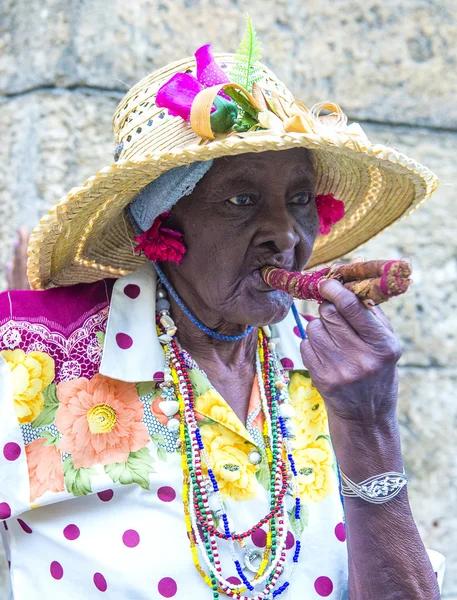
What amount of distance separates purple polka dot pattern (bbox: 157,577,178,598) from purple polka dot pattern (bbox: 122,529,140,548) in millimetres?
94

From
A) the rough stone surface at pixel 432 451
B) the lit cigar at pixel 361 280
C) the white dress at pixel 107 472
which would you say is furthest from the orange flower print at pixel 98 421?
the rough stone surface at pixel 432 451

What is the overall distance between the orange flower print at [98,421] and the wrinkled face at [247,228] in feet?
0.99

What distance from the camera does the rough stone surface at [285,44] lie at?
2604 mm

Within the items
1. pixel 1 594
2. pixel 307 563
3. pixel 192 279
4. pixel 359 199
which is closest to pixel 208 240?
pixel 192 279

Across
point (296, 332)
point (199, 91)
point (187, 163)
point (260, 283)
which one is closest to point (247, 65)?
point (199, 91)

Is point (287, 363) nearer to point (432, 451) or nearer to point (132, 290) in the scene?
point (132, 290)

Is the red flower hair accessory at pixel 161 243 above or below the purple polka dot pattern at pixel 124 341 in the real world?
above

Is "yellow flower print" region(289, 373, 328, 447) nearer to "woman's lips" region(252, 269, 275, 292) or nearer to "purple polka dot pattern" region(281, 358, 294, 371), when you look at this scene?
"purple polka dot pattern" region(281, 358, 294, 371)

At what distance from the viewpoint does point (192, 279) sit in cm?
179

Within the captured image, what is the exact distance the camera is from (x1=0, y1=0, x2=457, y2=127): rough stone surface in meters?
2.60

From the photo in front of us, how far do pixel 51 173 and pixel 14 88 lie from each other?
1.13ft

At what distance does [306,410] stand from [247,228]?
1.65ft

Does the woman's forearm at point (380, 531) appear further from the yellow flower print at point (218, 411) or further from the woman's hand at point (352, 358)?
the yellow flower print at point (218, 411)

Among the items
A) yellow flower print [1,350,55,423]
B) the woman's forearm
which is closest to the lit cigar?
the woman's forearm
